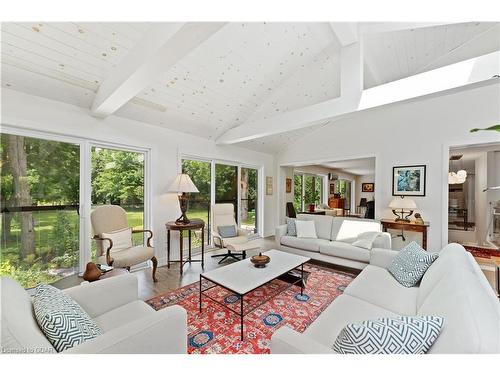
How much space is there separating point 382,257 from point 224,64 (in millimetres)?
2991

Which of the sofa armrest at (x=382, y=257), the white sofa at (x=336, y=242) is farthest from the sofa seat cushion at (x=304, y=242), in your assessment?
the sofa armrest at (x=382, y=257)

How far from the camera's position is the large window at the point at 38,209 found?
231cm

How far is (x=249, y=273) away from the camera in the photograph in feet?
7.21

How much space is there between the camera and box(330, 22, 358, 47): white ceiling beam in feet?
8.32

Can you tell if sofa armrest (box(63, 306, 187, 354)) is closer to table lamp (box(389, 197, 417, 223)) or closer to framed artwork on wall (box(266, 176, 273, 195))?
table lamp (box(389, 197, 417, 223))

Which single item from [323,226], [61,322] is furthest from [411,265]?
[61,322]

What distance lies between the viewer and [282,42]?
267cm

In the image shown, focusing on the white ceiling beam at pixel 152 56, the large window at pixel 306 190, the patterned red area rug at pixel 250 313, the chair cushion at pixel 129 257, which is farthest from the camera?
the large window at pixel 306 190

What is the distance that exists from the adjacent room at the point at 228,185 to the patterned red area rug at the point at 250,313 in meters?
0.02

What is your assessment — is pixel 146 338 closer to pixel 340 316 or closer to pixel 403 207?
pixel 340 316

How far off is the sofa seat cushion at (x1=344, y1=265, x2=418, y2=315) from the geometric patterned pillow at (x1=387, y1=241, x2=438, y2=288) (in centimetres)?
6

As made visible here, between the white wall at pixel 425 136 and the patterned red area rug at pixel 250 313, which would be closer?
the patterned red area rug at pixel 250 313

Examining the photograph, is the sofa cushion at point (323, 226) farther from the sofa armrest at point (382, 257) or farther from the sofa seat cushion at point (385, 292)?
the sofa seat cushion at point (385, 292)

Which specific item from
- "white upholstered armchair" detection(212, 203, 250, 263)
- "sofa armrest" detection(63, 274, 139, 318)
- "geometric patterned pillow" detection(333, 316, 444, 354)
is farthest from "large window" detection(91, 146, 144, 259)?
"geometric patterned pillow" detection(333, 316, 444, 354)
